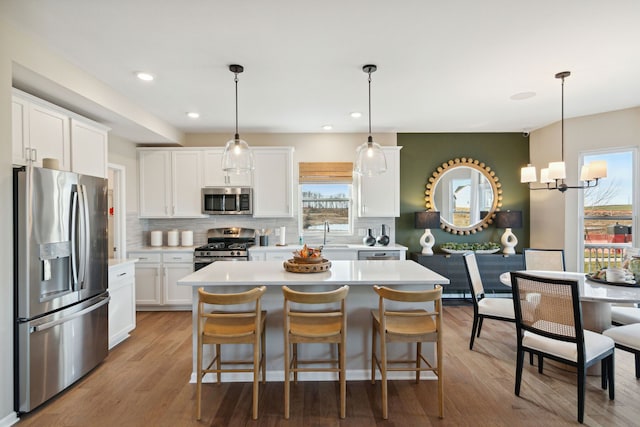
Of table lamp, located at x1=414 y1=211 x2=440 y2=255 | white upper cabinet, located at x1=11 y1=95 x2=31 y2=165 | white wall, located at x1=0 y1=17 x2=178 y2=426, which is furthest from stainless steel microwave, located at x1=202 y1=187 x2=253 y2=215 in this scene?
white wall, located at x1=0 y1=17 x2=178 y2=426

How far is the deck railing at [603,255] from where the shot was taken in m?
4.26

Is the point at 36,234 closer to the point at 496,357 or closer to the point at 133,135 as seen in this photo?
the point at 133,135

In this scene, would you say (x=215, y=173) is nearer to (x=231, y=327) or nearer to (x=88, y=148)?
(x=88, y=148)

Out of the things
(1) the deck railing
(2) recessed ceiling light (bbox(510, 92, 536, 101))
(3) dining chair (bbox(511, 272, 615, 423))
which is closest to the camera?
(3) dining chair (bbox(511, 272, 615, 423))

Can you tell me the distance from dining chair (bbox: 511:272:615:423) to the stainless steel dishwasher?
2300 millimetres

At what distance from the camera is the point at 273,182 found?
5.05m

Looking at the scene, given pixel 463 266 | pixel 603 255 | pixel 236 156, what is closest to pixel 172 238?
pixel 236 156

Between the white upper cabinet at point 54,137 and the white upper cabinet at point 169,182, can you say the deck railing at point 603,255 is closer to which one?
the white upper cabinet at point 169,182

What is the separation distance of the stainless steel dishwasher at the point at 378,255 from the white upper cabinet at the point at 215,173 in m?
2.09

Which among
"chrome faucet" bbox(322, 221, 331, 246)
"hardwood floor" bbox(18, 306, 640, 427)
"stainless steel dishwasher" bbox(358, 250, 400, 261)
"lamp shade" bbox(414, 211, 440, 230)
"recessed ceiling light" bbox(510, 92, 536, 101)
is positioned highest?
"recessed ceiling light" bbox(510, 92, 536, 101)

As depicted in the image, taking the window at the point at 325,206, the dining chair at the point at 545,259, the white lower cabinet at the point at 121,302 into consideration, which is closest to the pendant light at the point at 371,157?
the dining chair at the point at 545,259

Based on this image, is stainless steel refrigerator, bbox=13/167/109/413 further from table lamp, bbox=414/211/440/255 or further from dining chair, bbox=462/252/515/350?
table lamp, bbox=414/211/440/255

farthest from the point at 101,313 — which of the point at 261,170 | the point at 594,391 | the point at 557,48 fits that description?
the point at 557,48

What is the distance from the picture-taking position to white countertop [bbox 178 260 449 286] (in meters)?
2.53
